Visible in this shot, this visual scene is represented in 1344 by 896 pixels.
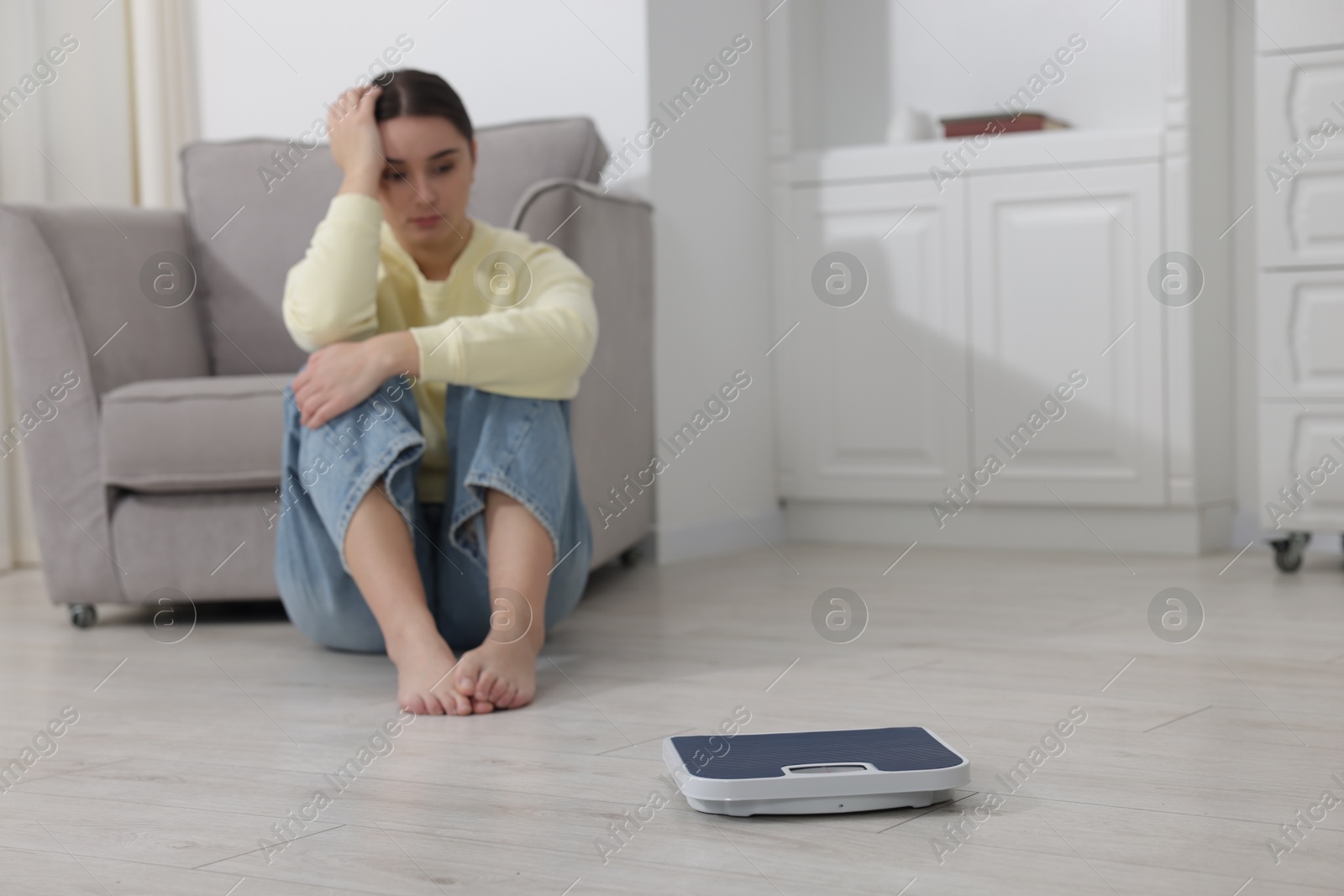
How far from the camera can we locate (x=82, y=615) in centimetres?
208

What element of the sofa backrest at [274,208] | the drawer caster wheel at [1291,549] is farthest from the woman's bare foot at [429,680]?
the drawer caster wheel at [1291,549]

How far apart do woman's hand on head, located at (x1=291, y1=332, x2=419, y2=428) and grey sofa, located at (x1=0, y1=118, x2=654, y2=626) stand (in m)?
0.45

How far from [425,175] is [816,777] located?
2.95ft

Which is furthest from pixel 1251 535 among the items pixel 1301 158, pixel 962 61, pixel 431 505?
pixel 431 505

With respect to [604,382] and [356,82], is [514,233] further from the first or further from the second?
[356,82]

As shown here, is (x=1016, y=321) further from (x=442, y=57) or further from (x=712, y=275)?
(x=442, y=57)

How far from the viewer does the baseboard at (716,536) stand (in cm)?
270

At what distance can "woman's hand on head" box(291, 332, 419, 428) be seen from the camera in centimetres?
A: 153

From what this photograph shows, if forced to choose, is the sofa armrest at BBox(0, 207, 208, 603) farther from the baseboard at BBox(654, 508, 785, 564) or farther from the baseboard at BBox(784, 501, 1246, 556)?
the baseboard at BBox(784, 501, 1246, 556)

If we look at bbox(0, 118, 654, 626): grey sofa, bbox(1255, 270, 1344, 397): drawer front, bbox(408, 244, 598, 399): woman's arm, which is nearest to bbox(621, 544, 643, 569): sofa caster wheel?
bbox(0, 118, 654, 626): grey sofa

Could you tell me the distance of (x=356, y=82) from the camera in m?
2.87

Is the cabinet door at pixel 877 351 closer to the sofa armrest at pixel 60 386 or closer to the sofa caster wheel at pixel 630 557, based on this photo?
the sofa caster wheel at pixel 630 557

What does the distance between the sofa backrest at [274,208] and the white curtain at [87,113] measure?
0.49 meters

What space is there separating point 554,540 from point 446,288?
36 cm
